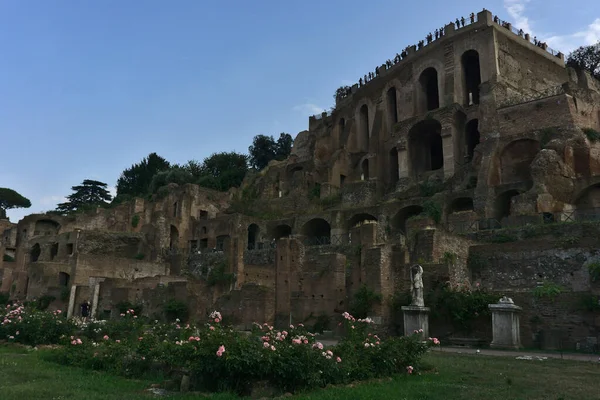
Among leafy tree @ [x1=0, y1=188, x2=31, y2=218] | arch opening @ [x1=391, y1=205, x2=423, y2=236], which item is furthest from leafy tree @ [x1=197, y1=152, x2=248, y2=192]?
arch opening @ [x1=391, y1=205, x2=423, y2=236]

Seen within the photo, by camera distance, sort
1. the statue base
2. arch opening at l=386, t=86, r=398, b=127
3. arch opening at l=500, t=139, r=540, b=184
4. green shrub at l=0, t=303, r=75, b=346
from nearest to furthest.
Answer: green shrub at l=0, t=303, r=75, b=346 → the statue base → arch opening at l=500, t=139, r=540, b=184 → arch opening at l=386, t=86, r=398, b=127

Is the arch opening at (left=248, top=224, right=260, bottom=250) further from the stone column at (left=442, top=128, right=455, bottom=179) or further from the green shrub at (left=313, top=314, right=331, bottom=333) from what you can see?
the green shrub at (left=313, top=314, right=331, bottom=333)

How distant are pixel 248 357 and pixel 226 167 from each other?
6671 cm

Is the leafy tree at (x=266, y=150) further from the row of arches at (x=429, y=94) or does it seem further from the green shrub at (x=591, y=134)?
the green shrub at (x=591, y=134)

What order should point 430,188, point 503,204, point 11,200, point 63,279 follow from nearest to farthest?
point 503,204 < point 63,279 < point 430,188 < point 11,200

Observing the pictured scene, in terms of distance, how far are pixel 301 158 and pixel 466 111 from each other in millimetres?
20437

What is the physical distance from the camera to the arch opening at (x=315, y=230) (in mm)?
39938

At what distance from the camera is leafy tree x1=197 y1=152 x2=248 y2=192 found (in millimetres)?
66250

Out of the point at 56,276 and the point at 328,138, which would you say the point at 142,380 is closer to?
the point at 56,276

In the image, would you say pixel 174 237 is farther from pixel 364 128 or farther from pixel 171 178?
pixel 364 128

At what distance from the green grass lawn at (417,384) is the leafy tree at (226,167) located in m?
54.5

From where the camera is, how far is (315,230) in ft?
135

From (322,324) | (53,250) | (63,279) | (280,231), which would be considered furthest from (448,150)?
(53,250)

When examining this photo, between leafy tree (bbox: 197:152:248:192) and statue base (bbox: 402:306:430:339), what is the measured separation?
49.6 m
